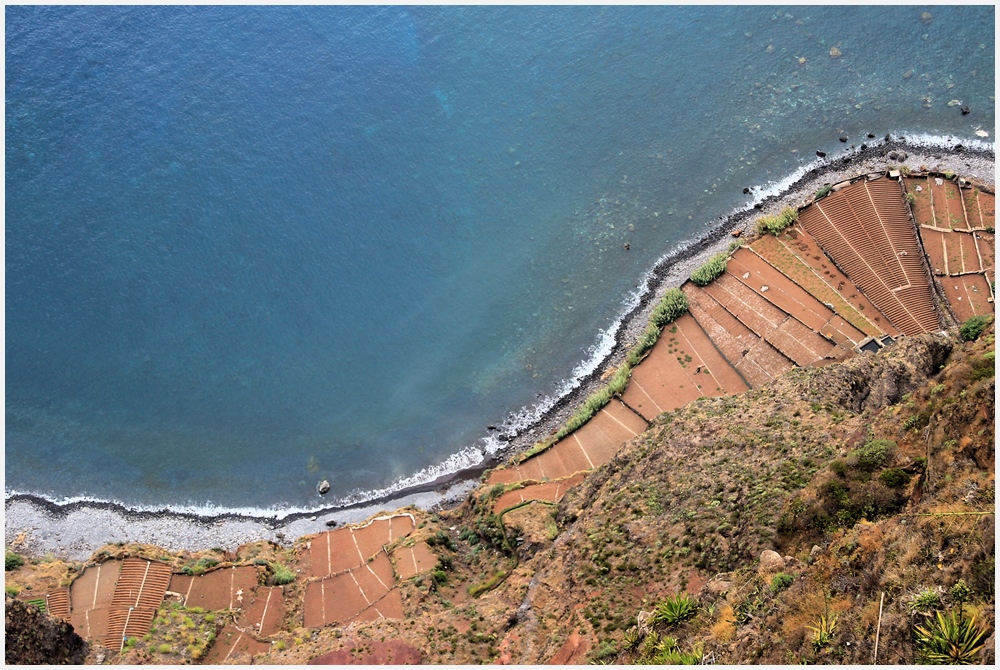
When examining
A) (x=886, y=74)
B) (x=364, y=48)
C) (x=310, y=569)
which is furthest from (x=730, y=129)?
(x=310, y=569)

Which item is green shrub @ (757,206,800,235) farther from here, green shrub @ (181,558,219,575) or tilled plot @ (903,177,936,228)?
green shrub @ (181,558,219,575)

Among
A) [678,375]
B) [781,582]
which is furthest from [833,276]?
[781,582]

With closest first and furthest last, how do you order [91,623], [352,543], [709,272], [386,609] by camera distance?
[386,609] → [91,623] → [352,543] → [709,272]

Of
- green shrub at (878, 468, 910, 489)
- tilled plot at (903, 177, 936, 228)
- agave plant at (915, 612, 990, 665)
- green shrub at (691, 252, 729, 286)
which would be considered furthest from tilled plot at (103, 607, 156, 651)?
tilled plot at (903, 177, 936, 228)

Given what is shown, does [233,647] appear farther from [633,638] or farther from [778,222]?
[778,222]

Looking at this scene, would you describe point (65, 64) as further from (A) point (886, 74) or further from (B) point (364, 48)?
(A) point (886, 74)

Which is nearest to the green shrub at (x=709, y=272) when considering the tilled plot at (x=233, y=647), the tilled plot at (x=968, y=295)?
the tilled plot at (x=968, y=295)
